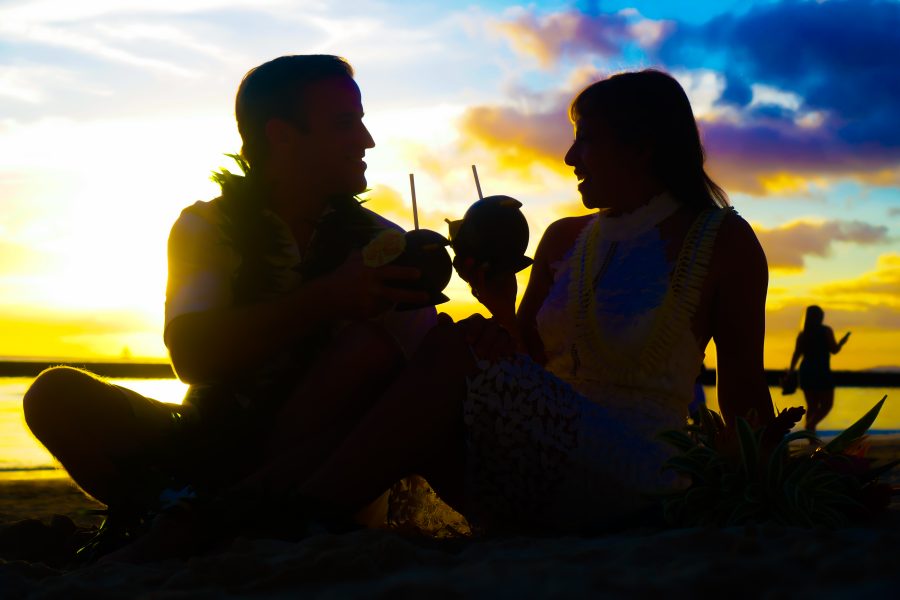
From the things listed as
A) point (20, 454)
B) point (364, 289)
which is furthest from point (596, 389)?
point (20, 454)

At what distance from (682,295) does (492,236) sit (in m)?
0.64

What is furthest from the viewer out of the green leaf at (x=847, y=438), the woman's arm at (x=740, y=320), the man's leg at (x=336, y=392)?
the woman's arm at (x=740, y=320)

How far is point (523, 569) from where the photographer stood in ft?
6.23

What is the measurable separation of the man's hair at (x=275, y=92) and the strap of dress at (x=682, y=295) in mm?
1467

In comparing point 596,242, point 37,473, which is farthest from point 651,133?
point 37,473

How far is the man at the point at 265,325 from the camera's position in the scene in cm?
307

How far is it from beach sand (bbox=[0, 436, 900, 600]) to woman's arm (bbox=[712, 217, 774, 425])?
547mm

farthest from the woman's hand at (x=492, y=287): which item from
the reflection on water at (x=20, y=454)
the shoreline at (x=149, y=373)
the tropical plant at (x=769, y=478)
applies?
the shoreline at (x=149, y=373)

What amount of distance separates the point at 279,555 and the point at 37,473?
745cm

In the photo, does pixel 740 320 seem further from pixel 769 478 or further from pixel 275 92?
pixel 275 92

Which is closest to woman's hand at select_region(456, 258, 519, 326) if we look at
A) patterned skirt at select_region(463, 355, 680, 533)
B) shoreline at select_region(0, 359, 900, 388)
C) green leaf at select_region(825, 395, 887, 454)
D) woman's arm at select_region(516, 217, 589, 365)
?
woman's arm at select_region(516, 217, 589, 365)

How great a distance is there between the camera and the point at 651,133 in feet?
11.0

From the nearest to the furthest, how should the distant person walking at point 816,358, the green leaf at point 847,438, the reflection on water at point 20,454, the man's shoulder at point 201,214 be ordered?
the green leaf at point 847,438 → the man's shoulder at point 201,214 → the reflection on water at point 20,454 → the distant person walking at point 816,358

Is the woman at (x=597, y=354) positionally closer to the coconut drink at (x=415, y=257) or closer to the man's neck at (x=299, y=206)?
the coconut drink at (x=415, y=257)
